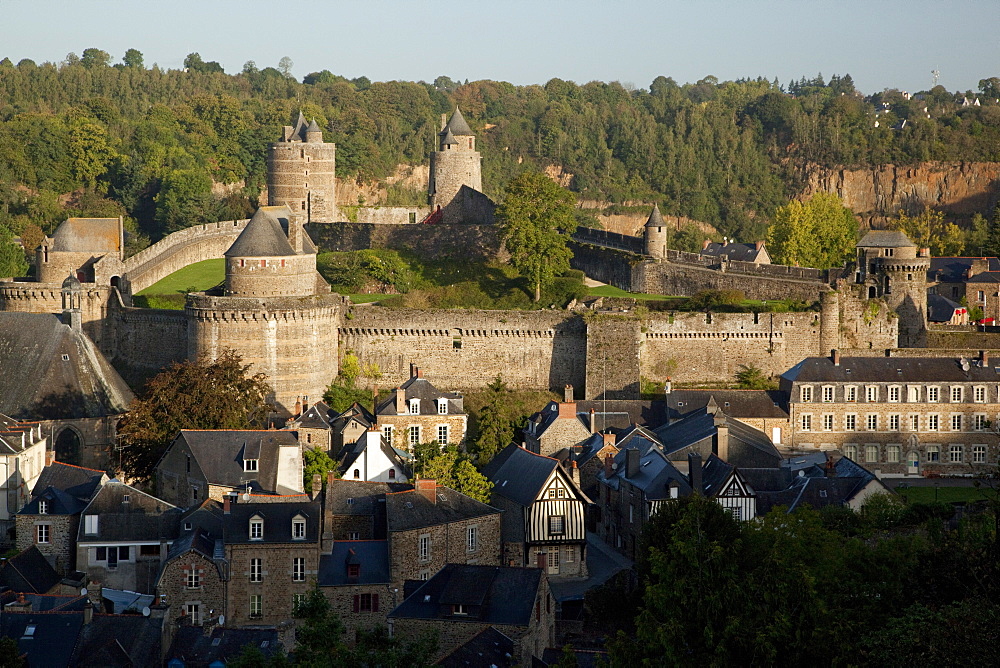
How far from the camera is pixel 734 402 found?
4625 centimetres

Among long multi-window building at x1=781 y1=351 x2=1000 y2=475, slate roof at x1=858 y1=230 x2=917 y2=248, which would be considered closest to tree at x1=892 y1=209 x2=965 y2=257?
slate roof at x1=858 y1=230 x2=917 y2=248

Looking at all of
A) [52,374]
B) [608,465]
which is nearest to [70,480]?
[52,374]

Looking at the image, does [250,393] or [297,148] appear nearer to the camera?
[250,393]

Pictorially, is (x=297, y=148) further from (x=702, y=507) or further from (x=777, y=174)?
(x=777, y=174)

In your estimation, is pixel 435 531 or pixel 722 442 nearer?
pixel 435 531

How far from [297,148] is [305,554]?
32.3 metres

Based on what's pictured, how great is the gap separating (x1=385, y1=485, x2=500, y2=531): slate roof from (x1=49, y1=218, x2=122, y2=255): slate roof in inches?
859

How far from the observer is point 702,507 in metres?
32.2

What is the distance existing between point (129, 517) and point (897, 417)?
22.3m

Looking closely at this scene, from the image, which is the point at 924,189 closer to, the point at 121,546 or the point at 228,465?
the point at 228,465

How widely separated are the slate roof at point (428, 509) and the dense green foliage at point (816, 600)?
622cm

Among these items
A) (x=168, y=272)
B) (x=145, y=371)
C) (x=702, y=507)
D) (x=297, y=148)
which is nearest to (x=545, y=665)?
(x=702, y=507)

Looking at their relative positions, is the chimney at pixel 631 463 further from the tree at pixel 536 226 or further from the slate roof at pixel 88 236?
the slate roof at pixel 88 236

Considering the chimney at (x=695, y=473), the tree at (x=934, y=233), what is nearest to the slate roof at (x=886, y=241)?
the chimney at (x=695, y=473)
